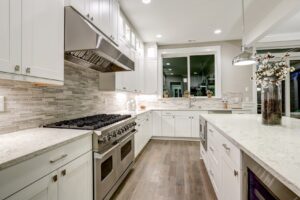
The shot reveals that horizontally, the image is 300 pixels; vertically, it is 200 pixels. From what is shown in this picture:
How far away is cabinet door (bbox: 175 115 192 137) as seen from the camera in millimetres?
4676

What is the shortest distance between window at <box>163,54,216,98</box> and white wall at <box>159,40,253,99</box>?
326mm

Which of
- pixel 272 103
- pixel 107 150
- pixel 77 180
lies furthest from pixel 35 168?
pixel 272 103

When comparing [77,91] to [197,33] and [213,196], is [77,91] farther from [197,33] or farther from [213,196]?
[197,33]

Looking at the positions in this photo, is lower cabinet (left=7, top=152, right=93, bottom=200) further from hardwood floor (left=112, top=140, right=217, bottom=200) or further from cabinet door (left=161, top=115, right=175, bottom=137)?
cabinet door (left=161, top=115, right=175, bottom=137)

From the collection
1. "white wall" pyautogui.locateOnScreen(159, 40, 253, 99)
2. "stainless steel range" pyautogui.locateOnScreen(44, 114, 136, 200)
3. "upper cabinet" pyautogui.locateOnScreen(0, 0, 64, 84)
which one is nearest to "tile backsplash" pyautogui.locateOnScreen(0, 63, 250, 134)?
"stainless steel range" pyautogui.locateOnScreen(44, 114, 136, 200)

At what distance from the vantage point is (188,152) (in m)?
3.71

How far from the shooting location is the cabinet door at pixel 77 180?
1.23m

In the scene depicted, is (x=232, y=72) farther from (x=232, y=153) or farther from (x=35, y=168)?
(x=35, y=168)

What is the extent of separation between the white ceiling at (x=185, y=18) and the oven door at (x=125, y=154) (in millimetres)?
2341

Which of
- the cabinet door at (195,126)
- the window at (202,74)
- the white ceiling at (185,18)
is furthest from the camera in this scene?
the window at (202,74)

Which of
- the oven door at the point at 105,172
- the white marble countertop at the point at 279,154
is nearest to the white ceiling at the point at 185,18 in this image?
the oven door at the point at 105,172

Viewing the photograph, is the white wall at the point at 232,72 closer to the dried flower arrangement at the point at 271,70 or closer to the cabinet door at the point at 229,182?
the dried flower arrangement at the point at 271,70

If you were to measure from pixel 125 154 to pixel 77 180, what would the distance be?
103 cm

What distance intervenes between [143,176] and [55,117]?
4.98ft
